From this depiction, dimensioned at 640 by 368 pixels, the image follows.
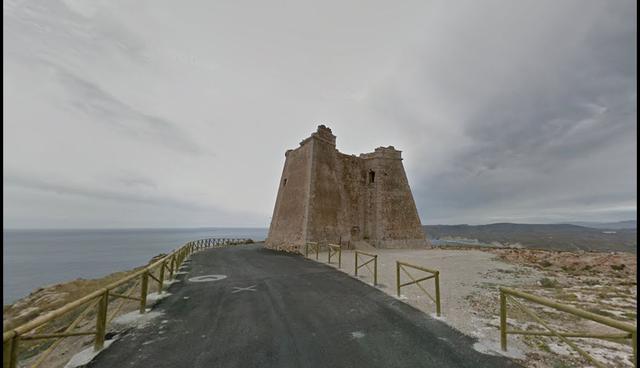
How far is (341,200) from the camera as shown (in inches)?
1038

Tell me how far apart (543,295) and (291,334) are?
9.10 m

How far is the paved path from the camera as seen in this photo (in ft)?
15.9

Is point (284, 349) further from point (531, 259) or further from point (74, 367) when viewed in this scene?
point (531, 259)

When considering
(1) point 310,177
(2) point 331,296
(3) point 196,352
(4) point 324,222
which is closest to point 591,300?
(2) point 331,296

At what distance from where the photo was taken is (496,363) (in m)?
4.80

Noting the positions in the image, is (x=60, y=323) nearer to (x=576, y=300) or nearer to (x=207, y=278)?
(x=207, y=278)

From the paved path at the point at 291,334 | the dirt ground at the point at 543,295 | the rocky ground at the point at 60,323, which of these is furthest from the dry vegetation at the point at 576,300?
the rocky ground at the point at 60,323

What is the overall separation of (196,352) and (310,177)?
19.6m

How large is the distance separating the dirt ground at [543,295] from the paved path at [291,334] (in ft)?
2.53

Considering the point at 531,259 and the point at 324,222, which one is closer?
the point at 531,259

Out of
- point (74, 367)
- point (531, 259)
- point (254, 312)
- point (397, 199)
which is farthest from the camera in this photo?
point (397, 199)

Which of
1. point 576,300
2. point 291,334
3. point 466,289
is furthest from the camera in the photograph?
point 466,289

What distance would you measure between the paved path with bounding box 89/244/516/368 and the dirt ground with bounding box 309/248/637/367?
2.53 ft

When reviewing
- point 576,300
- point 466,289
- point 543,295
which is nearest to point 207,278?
point 466,289
